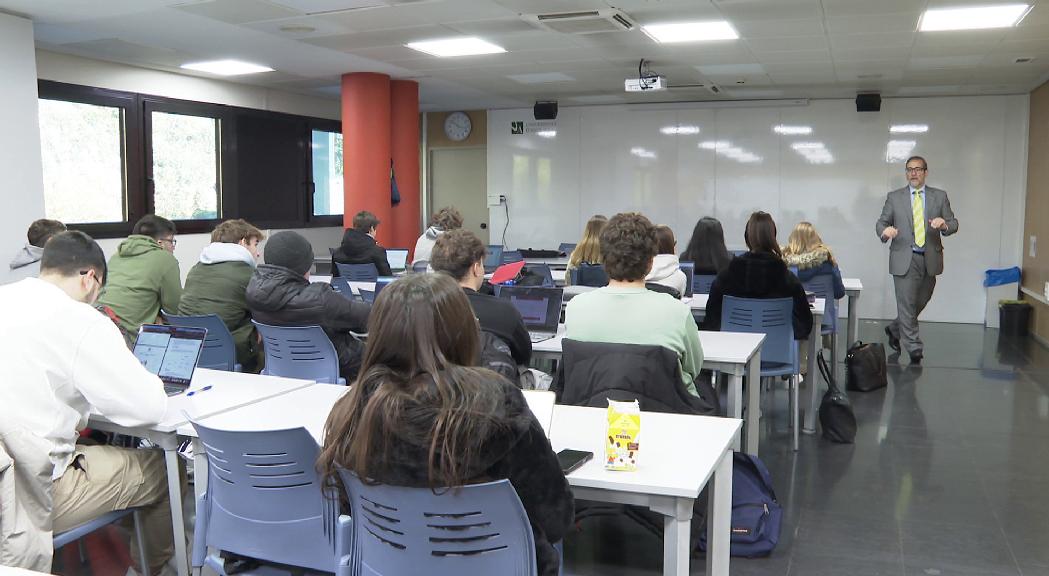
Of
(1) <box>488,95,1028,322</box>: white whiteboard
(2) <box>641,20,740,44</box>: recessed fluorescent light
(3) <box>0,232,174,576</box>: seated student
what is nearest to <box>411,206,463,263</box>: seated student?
(2) <box>641,20,740,44</box>: recessed fluorescent light

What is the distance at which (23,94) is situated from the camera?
633cm

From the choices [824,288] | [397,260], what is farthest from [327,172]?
[824,288]

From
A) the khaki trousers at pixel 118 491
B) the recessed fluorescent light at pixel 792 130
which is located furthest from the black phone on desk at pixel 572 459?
the recessed fluorescent light at pixel 792 130

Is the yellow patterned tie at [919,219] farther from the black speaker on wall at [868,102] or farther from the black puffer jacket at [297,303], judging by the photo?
the black puffer jacket at [297,303]

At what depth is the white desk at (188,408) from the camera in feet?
9.05

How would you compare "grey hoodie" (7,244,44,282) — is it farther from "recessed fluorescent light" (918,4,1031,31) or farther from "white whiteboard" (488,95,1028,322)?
"white whiteboard" (488,95,1028,322)

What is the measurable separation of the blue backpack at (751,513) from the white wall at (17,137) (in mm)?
5470

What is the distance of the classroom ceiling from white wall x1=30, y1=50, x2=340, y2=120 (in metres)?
0.17

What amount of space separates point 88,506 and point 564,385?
1580mm

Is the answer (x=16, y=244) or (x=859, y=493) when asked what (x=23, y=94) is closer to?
(x=16, y=244)

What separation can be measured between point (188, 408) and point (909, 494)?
3344 millimetres

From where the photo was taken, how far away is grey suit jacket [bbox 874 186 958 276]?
759 centimetres

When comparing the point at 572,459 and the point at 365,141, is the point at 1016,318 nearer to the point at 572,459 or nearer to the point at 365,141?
the point at 365,141

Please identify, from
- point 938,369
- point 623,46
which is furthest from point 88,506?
point 938,369
